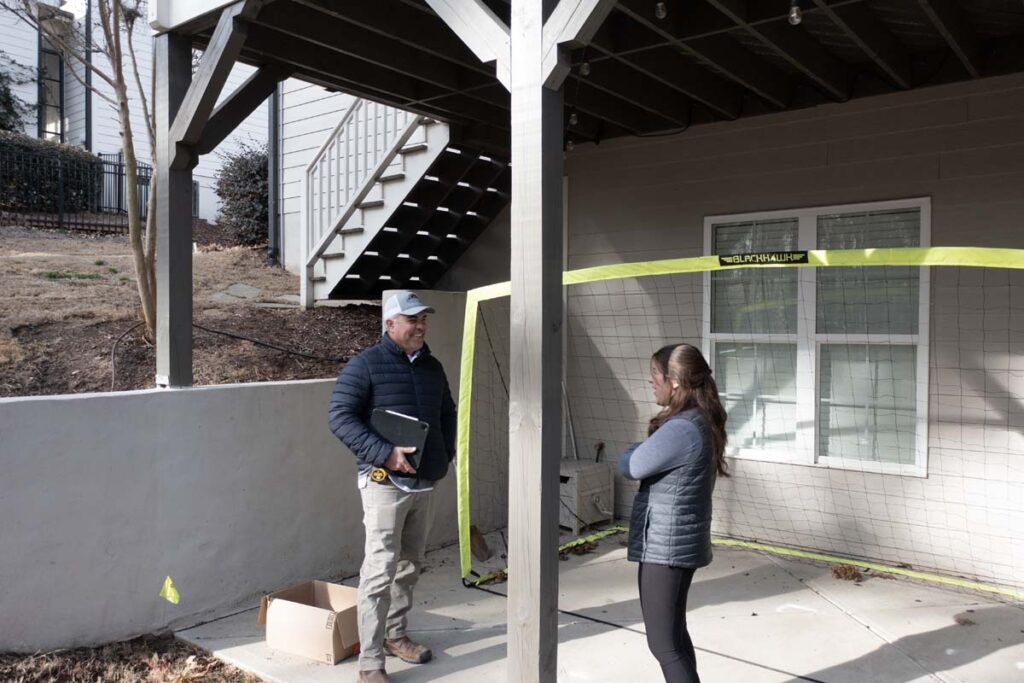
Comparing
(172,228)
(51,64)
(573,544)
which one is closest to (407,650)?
(573,544)

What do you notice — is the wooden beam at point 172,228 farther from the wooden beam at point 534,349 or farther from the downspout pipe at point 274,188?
the downspout pipe at point 274,188

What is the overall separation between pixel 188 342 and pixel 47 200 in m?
9.61

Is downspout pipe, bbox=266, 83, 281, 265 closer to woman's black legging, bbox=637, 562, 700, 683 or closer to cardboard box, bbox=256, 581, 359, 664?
cardboard box, bbox=256, 581, 359, 664

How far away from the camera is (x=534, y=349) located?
3.01 meters

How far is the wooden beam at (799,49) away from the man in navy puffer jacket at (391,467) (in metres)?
2.22

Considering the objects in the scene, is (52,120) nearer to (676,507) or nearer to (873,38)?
(873,38)

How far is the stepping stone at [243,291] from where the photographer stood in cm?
799

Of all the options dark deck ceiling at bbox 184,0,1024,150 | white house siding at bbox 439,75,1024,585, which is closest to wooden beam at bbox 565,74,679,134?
dark deck ceiling at bbox 184,0,1024,150

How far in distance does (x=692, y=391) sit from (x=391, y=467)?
4.65 ft

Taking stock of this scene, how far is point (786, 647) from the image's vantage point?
408 cm

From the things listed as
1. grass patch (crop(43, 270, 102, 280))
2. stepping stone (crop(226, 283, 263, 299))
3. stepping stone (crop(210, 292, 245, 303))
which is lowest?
stepping stone (crop(210, 292, 245, 303))

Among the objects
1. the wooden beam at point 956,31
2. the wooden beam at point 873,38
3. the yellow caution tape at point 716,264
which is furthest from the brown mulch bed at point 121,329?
the wooden beam at point 956,31

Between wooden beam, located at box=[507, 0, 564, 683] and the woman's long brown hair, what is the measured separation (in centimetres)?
42

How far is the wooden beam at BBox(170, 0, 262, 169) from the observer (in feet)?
14.3
